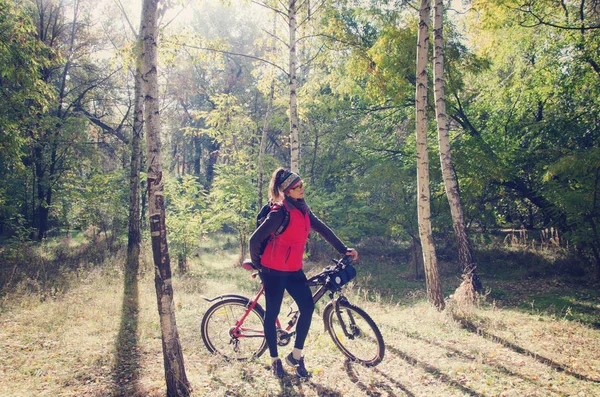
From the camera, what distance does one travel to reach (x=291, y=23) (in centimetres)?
859

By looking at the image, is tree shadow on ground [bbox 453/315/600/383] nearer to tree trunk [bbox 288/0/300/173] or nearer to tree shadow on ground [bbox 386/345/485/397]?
tree shadow on ground [bbox 386/345/485/397]

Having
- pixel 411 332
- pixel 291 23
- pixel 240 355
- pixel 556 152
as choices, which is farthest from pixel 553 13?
pixel 240 355

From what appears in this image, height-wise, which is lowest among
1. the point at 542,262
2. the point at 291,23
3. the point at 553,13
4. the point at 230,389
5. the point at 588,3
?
the point at 230,389

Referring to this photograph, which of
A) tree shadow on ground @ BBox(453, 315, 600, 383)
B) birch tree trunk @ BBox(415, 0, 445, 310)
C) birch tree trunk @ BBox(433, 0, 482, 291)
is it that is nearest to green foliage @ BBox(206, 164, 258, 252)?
birch tree trunk @ BBox(433, 0, 482, 291)

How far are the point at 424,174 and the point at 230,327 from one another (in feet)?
13.8

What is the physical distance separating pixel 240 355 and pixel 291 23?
7562 millimetres

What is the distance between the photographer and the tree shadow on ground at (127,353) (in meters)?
3.87

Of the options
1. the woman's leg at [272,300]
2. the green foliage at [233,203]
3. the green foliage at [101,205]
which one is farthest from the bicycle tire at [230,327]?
the green foliage at [101,205]

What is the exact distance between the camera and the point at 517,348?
183 inches

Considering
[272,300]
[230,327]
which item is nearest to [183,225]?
[230,327]

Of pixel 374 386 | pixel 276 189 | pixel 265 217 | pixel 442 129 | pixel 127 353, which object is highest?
pixel 442 129

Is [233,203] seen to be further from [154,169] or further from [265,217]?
[154,169]

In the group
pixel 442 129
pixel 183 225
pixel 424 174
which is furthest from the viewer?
pixel 183 225

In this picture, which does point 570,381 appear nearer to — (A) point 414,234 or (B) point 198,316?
(B) point 198,316
